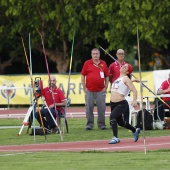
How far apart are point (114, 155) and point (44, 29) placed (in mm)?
28926

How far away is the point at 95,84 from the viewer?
2277 centimetres

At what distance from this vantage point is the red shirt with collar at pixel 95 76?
22.7 m

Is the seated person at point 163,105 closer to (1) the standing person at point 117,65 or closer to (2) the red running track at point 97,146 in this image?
(1) the standing person at point 117,65

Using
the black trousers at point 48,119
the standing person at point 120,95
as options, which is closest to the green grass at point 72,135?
the black trousers at point 48,119

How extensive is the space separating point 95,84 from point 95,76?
0.21 metres

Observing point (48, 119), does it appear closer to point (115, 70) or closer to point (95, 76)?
point (95, 76)

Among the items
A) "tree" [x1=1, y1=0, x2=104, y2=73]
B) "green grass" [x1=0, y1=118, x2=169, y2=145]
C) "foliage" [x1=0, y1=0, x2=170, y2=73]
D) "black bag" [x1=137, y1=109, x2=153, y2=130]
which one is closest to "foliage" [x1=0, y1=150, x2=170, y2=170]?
"green grass" [x1=0, y1=118, x2=169, y2=145]

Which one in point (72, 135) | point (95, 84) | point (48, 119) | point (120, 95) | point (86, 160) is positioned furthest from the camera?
point (95, 84)

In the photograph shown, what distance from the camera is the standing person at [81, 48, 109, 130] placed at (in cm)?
2273

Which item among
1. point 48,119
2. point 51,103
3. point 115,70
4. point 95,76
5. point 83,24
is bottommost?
point 48,119

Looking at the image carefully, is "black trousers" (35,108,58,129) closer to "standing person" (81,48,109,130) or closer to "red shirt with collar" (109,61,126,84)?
"standing person" (81,48,109,130)

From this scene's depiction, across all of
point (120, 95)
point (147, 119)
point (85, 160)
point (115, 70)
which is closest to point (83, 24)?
point (115, 70)

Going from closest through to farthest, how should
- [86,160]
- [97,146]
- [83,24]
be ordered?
1. [86,160]
2. [97,146]
3. [83,24]

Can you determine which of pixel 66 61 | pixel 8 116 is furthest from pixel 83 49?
pixel 8 116
